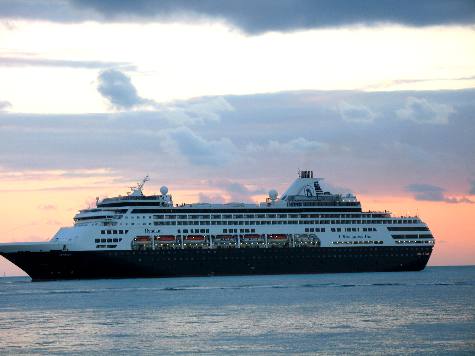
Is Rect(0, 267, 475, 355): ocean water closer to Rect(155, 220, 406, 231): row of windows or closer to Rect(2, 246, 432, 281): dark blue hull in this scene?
Rect(2, 246, 432, 281): dark blue hull

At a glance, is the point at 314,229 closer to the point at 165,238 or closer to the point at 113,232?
the point at 165,238

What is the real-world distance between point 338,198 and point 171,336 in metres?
82.7

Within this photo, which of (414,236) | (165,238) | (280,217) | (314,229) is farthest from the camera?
(414,236)

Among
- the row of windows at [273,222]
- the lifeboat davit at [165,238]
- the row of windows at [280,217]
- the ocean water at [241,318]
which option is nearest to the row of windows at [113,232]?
the row of windows at [280,217]

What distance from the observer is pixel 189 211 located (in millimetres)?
143625

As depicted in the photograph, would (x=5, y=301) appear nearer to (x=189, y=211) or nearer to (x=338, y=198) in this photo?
(x=189, y=211)

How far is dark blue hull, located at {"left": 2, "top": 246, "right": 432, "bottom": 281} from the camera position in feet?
441

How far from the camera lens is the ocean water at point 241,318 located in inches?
2638

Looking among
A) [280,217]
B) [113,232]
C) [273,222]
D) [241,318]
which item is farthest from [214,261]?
[241,318]

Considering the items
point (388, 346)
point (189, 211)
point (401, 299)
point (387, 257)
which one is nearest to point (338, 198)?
point (387, 257)

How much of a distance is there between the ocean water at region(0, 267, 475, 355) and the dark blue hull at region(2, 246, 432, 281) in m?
4.55

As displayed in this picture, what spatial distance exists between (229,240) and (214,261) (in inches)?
139

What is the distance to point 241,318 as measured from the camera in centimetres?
8381

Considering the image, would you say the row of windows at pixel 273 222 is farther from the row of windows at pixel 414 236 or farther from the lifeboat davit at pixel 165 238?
the lifeboat davit at pixel 165 238
